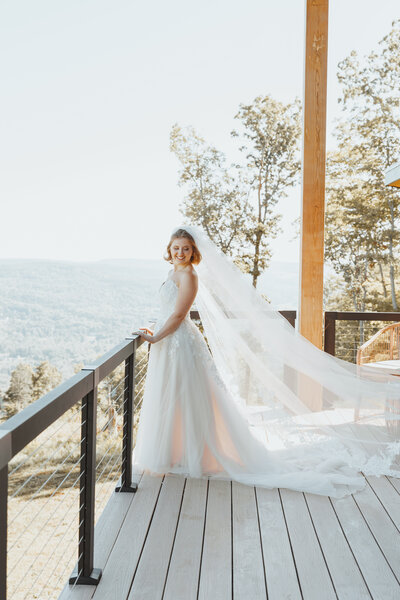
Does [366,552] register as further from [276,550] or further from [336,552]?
[276,550]

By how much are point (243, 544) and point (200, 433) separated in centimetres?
87

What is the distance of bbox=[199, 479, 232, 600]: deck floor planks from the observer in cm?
203

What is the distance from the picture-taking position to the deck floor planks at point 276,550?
6.65 feet

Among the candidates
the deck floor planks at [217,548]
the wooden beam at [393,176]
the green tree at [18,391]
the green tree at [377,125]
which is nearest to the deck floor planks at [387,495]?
the deck floor planks at [217,548]

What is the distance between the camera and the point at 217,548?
91.7 inches

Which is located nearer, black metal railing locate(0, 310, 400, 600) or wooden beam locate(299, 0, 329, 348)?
black metal railing locate(0, 310, 400, 600)

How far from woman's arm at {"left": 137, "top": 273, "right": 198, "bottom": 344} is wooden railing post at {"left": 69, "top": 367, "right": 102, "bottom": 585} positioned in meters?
1.25

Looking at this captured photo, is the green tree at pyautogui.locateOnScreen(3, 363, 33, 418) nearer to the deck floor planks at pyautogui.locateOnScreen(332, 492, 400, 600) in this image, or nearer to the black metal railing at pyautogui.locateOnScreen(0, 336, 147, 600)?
the black metal railing at pyautogui.locateOnScreen(0, 336, 147, 600)

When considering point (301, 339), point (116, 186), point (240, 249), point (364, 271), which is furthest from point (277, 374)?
point (116, 186)

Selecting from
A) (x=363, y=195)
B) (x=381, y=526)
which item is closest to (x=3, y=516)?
(x=381, y=526)

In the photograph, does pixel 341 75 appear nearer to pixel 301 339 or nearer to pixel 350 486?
pixel 301 339

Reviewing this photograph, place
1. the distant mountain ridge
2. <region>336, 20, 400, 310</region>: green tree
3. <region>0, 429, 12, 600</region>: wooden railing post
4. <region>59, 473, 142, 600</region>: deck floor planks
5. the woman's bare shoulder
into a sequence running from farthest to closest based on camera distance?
the distant mountain ridge < <region>336, 20, 400, 310</region>: green tree < the woman's bare shoulder < <region>59, 473, 142, 600</region>: deck floor planks < <region>0, 429, 12, 600</region>: wooden railing post

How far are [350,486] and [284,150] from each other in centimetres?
785

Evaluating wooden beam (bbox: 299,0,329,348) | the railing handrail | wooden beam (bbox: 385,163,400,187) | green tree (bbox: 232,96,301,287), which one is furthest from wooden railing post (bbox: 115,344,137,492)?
green tree (bbox: 232,96,301,287)
